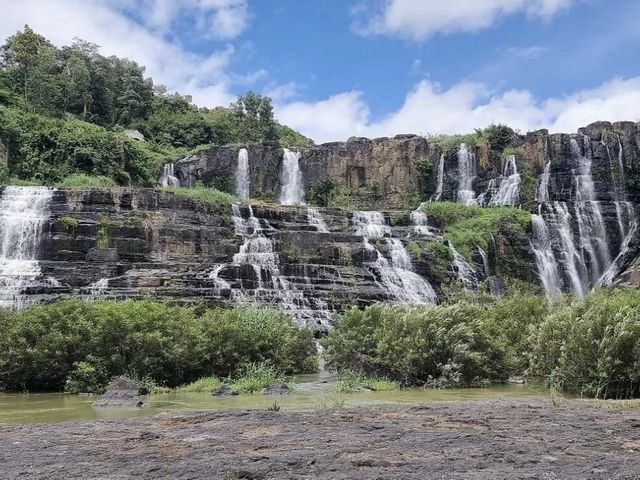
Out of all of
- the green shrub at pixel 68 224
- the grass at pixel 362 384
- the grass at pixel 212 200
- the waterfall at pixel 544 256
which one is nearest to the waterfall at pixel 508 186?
the waterfall at pixel 544 256

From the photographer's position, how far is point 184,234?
34.1 m

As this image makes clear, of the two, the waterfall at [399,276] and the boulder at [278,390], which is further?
the waterfall at [399,276]

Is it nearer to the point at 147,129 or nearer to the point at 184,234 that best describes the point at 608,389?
the point at 184,234

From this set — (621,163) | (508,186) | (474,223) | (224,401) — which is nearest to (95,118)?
(508,186)

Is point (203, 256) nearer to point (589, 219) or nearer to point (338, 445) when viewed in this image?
point (589, 219)

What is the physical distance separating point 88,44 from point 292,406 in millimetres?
77058

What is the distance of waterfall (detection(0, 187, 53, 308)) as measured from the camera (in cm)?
2800

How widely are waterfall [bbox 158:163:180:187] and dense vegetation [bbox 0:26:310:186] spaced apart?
668mm

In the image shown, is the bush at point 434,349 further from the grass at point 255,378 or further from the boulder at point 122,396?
the boulder at point 122,396

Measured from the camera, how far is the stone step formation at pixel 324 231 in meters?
29.8

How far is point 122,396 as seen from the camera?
11.7 metres

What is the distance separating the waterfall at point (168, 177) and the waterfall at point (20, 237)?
17.4 meters

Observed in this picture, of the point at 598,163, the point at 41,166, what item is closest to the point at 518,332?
the point at 598,163

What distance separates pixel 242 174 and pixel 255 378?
39.4 meters
